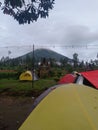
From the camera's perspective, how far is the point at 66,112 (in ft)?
14.3

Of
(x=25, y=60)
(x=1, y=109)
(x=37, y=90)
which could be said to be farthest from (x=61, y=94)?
(x=25, y=60)

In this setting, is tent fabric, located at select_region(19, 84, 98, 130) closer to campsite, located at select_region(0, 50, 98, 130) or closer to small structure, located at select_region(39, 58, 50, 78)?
campsite, located at select_region(0, 50, 98, 130)

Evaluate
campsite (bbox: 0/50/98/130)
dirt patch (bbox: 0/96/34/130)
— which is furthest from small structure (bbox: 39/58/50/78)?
dirt patch (bbox: 0/96/34/130)

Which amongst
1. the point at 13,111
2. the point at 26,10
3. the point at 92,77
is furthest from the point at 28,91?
the point at 26,10

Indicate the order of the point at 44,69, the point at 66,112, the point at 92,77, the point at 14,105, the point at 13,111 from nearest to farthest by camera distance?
the point at 66,112, the point at 92,77, the point at 13,111, the point at 14,105, the point at 44,69

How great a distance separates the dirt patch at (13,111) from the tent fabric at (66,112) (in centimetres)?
116

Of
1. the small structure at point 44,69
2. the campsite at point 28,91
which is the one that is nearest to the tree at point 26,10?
the campsite at point 28,91

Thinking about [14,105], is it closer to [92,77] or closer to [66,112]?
[92,77]

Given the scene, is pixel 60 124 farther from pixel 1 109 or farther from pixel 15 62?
pixel 15 62

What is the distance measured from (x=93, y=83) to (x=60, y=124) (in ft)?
13.9

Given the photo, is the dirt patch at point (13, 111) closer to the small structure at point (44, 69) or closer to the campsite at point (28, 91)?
the campsite at point (28, 91)

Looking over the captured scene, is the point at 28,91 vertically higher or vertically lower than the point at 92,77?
lower

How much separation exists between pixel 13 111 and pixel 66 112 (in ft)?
17.3

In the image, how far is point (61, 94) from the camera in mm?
4855
